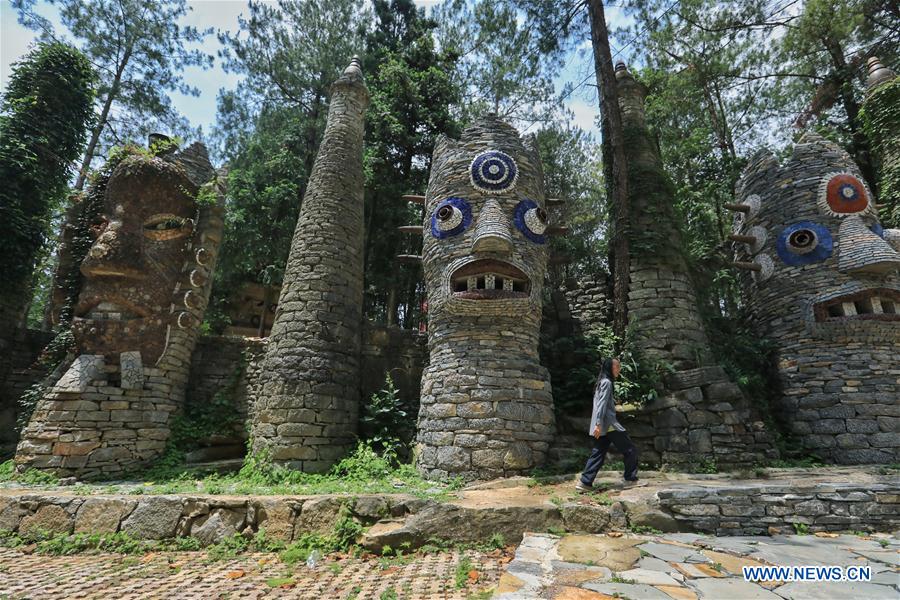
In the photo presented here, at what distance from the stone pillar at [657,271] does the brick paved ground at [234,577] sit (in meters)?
5.94

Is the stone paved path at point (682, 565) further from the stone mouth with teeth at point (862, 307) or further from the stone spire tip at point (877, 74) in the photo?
the stone spire tip at point (877, 74)

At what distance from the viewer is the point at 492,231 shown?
6.91m

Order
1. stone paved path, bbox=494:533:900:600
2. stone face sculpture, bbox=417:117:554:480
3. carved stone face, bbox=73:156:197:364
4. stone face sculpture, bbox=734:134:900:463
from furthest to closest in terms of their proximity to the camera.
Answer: carved stone face, bbox=73:156:197:364 < stone face sculpture, bbox=734:134:900:463 < stone face sculpture, bbox=417:117:554:480 < stone paved path, bbox=494:533:900:600

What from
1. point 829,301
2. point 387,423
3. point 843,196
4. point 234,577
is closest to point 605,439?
point 234,577

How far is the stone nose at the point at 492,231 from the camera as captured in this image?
6.87 metres

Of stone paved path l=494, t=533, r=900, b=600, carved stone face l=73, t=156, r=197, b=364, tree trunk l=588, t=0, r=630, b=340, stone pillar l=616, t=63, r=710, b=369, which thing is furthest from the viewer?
tree trunk l=588, t=0, r=630, b=340

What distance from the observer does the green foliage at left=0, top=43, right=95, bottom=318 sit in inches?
359

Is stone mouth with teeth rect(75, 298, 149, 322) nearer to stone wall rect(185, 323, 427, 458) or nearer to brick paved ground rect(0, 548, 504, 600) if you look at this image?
stone wall rect(185, 323, 427, 458)

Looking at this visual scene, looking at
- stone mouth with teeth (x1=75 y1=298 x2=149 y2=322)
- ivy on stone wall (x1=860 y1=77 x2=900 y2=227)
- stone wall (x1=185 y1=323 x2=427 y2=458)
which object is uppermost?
ivy on stone wall (x1=860 y1=77 x2=900 y2=227)

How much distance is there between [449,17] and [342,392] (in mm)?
16278

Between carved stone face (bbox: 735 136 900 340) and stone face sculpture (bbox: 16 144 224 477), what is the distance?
12.3 metres

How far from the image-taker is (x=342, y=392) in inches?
317

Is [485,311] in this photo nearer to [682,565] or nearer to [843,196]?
[682,565]

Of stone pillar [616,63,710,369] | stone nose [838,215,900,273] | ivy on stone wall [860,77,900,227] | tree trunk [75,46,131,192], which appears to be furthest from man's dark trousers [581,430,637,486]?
tree trunk [75,46,131,192]
